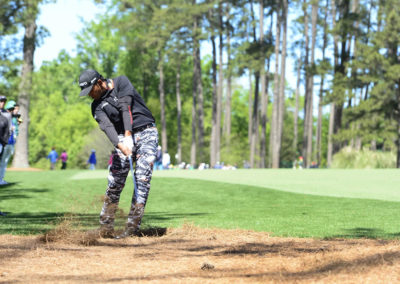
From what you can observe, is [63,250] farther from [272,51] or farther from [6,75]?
[272,51]

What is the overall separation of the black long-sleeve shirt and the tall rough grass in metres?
29.5

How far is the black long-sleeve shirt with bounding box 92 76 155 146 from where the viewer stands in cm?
770

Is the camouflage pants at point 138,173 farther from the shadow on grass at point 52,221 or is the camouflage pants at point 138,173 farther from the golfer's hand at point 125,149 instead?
the shadow on grass at point 52,221

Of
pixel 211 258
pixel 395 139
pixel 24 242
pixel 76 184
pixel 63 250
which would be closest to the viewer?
pixel 211 258

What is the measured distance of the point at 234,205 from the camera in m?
13.8

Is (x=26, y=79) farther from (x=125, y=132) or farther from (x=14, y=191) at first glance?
(x=125, y=132)

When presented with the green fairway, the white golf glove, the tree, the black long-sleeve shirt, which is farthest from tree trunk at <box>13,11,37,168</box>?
the white golf glove

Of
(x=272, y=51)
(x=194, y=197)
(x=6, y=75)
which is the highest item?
(x=272, y=51)

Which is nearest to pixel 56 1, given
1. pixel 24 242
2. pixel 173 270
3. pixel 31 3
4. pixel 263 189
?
pixel 31 3

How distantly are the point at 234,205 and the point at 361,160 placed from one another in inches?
942

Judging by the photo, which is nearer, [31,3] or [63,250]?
[63,250]

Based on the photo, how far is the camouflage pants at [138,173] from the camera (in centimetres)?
779

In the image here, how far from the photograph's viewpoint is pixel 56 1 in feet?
111

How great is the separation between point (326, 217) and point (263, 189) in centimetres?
669
